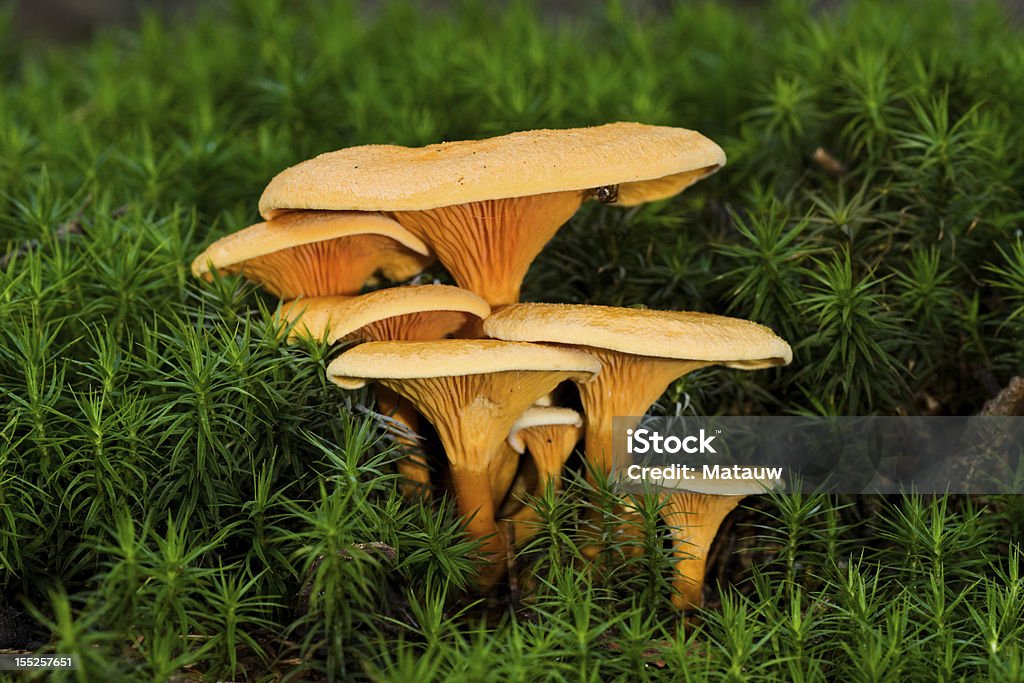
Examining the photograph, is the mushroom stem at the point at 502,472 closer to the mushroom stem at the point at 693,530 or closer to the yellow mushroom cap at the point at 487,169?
the mushroom stem at the point at 693,530

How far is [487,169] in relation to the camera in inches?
85.2

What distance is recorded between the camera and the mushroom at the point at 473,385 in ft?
6.94

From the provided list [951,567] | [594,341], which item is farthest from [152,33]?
[951,567]

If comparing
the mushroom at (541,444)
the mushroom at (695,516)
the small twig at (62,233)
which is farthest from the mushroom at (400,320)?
the small twig at (62,233)

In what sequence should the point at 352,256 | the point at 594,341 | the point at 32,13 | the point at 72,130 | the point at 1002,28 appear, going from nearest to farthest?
1. the point at 594,341
2. the point at 352,256
3. the point at 72,130
4. the point at 1002,28
5. the point at 32,13

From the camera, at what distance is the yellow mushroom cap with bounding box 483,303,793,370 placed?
216cm

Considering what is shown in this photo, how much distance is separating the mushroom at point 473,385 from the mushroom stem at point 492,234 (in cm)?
36

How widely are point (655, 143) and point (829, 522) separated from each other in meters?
1.06

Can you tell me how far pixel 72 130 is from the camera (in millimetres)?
3770

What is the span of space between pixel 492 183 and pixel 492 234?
360 mm

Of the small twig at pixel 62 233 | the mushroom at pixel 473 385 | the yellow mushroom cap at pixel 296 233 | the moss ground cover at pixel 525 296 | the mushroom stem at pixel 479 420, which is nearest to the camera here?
the moss ground cover at pixel 525 296

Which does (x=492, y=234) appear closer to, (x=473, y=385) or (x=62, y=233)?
(x=473, y=385)

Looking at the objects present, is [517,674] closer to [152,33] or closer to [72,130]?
[72,130]

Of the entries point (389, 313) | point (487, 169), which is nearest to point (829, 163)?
point (487, 169)
